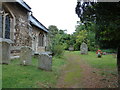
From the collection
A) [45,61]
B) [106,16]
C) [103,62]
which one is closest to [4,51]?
[45,61]

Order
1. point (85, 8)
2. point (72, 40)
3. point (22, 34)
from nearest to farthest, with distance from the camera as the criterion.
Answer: point (85, 8), point (22, 34), point (72, 40)

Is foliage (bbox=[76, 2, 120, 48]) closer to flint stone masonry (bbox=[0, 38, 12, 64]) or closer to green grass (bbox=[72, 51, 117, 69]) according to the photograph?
flint stone masonry (bbox=[0, 38, 12, 64])

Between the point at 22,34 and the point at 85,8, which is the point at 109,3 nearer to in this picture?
the point at 85,8

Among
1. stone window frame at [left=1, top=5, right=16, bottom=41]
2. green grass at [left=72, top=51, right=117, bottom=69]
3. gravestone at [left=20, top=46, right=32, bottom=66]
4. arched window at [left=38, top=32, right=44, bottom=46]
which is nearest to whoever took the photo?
gravestone at [left=20, top=46, right=32, bottom=66]

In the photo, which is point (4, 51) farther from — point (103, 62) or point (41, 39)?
point (41, 39)

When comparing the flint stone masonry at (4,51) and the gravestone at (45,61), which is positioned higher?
the flint stone masonry at (4,51)

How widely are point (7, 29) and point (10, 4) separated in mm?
2074

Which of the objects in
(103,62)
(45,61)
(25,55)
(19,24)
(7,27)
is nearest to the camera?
(45,61)

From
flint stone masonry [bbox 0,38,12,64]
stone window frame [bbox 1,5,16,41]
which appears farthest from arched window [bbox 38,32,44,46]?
flint stone masonry [bbox 0,38,12,64]

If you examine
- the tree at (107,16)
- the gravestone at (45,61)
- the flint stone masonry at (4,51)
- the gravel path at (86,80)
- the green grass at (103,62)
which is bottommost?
the gravel path at (86,80)

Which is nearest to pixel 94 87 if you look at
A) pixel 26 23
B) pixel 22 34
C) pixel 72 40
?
pixel 22 34

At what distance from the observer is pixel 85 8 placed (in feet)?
21.7

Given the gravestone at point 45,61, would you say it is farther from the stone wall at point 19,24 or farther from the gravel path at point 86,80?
the stone wall at point 19,24

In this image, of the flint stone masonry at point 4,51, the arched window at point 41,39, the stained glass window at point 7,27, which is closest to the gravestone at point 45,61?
the flint stone masonry at point 4,51
